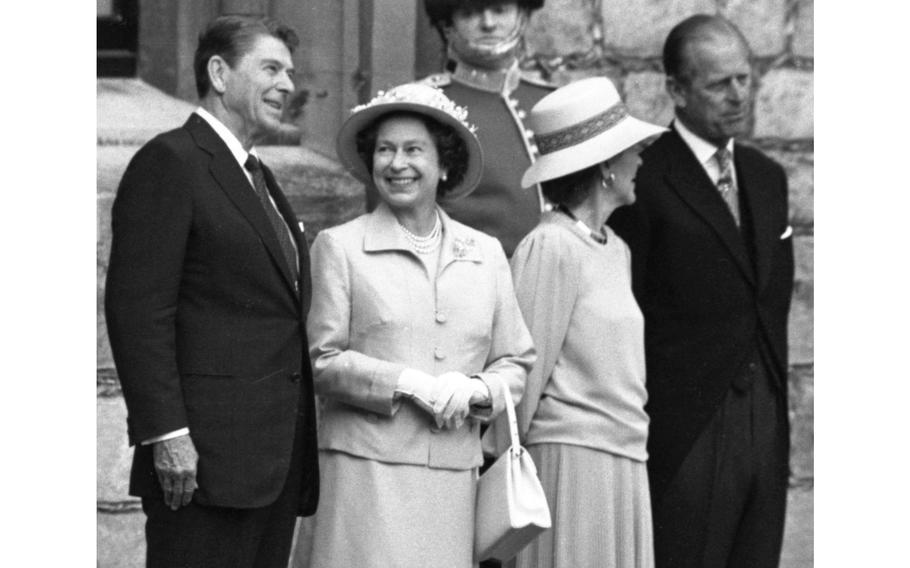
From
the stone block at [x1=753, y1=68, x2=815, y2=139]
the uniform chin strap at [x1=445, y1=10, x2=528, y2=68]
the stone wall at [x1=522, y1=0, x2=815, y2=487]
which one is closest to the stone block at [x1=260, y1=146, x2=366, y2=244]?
the uniform chin strap at [x1=445, y1=10, x2=528, y2=68]

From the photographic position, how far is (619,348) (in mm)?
5742

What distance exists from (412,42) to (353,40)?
0.23 m

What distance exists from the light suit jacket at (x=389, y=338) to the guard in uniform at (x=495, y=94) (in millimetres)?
948

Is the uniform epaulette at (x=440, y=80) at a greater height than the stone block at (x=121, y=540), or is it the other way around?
the uniform epaulette at (x=440, y=80)

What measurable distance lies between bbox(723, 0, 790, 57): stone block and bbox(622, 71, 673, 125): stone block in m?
0.38

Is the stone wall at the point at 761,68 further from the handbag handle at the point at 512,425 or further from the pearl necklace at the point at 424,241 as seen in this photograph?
A: the handbag handle at the point at 512,425

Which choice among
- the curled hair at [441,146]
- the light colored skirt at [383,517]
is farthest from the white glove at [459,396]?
the curled hair at [441,146]

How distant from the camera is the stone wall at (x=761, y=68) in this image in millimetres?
7297

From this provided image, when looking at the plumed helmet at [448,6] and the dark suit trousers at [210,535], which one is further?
the plumed helmet at [448,6]

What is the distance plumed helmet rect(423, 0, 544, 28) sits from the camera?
6.54m

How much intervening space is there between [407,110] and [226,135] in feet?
1.79

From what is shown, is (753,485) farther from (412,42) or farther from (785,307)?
(412,42)

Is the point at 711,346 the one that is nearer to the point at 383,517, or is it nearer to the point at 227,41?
the point at 383,517

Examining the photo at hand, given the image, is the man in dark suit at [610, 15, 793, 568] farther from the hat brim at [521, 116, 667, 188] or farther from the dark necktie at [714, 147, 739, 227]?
→ the hat brim at [521, 116, 667, 188]
